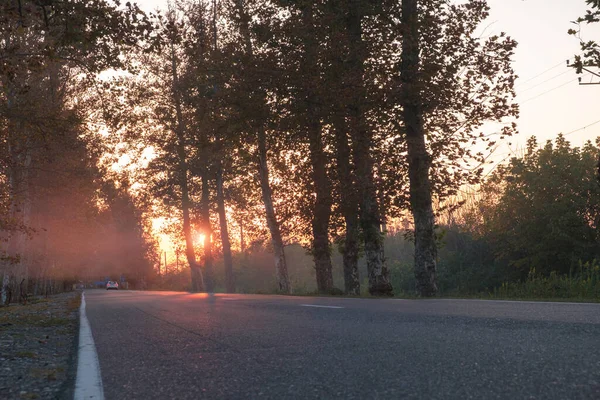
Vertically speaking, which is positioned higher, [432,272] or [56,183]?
[56,183]

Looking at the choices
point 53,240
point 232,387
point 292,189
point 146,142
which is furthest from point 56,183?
point 232,387

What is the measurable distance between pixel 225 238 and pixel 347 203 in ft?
57.2

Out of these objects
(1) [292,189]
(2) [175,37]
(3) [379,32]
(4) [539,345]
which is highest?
(3) [379,32]

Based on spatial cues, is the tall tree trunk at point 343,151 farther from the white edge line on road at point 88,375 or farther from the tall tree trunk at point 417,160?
the white edge line on road at point 88,375

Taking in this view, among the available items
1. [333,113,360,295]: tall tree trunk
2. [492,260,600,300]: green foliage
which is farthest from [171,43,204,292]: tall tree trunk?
[492,260,600,300]: green foliage

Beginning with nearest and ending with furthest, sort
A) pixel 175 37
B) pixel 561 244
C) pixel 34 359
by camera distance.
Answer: pixel 34 359 < pixel 175 37 < pixel 561 244

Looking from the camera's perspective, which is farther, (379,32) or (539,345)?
(379,32)

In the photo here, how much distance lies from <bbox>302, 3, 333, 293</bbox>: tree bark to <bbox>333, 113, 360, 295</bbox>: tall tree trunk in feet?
1.92

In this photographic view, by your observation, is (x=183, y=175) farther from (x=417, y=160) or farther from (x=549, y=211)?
(x=417, y=160)

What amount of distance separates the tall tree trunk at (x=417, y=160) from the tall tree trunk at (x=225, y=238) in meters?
19.2

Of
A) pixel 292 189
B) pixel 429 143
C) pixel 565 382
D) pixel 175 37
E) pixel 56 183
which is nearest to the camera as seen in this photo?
pixel 565 382

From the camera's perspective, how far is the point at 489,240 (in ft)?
134

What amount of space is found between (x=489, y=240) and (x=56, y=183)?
26942 mm

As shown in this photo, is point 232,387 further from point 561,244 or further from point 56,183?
point 561,244
